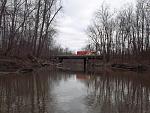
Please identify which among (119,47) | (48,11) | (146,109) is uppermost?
(48,11)

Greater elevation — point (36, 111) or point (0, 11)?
point (0, 11)

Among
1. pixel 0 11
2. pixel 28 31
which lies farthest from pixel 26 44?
pixel 0 11

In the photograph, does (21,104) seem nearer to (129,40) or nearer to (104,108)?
(104,108)

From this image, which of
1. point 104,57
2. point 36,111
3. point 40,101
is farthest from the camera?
point 104,57

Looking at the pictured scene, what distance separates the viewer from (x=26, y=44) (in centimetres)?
4888

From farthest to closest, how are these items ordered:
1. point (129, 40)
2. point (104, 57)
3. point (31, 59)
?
point (104, 57)
point (129, 40)
point (31, 59)

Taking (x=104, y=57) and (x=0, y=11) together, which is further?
(x=104, y=57)

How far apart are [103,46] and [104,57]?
394 cm

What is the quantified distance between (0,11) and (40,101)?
21646 millimetres

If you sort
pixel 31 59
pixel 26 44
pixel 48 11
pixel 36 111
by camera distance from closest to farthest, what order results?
pixel 36 111
pixel 31 59
pixel 48 11
pixel 26 44

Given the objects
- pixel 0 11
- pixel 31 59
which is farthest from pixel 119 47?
pixel 0 11

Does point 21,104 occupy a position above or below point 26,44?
below

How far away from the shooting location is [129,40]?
5819cm

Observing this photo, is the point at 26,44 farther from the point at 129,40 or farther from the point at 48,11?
the point at 129,40
